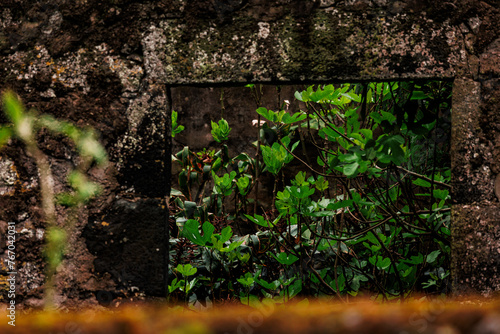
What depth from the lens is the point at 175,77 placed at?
181 cm

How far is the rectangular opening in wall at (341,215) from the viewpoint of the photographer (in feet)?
7.29

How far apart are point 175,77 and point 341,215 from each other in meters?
1.36

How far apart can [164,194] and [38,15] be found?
883 millimetres

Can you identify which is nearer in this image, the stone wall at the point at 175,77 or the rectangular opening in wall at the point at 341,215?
the stone wall at the point at 175,77

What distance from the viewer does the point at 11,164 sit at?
6.08 feet

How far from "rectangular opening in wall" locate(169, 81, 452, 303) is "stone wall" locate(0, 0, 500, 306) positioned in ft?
1.05

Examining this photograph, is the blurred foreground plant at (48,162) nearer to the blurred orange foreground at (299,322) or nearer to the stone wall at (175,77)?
the stone wall at (175,77)

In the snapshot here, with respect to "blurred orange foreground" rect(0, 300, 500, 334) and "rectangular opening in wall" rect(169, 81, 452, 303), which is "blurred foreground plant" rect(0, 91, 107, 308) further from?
"blurred orange foreground" rect(0, 300, 500, 334)

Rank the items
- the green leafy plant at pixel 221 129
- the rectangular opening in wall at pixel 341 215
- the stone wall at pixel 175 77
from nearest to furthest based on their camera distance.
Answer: the stone wall at pixel 175 77, the rectangular opening in wall at pixel 341 215, the green leafy plant at pixel 221 129

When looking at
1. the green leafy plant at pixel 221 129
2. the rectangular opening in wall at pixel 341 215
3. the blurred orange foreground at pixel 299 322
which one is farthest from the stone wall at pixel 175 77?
the green leafy plant at pixel 221 129

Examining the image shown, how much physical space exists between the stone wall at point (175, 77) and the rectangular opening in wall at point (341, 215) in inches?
12.6

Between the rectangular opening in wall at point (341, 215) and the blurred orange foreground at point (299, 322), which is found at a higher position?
the blurred orange foreground at point (299, 322)

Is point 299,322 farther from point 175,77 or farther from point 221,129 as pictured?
point 221,129

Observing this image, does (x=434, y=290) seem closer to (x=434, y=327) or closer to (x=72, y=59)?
(x=72, y=59)
